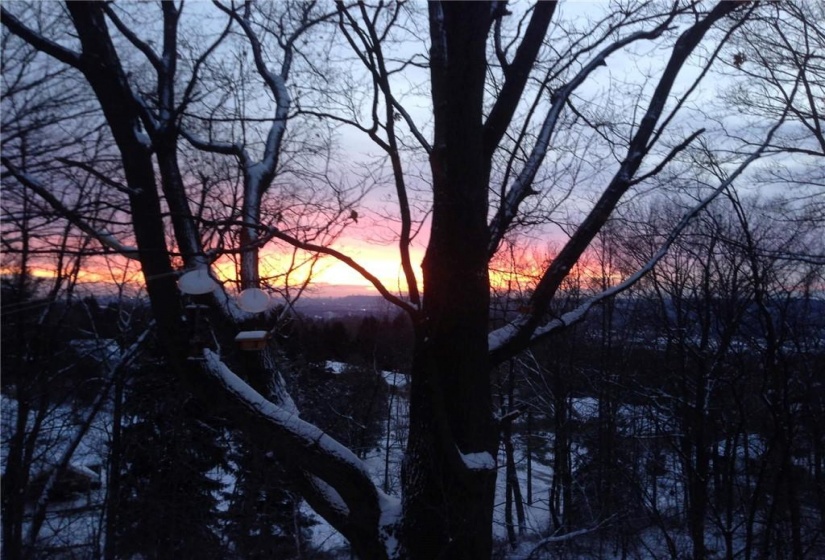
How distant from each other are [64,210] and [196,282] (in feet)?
2.84

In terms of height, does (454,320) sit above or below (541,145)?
below

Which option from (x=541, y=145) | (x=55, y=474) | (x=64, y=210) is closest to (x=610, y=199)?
(x=541, y=145)

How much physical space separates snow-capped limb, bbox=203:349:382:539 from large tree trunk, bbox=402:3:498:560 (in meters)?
0.35

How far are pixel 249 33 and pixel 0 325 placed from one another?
3.40 meters

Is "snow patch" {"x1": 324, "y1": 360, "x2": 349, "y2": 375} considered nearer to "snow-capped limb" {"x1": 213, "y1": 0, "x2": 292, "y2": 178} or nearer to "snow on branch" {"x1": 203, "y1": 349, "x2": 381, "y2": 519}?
"snow-capped limb" {"x1": 213, "y1": 0, "x2": 292, "y2": 178}

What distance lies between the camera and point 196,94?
5.27m

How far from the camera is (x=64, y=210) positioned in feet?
11.6

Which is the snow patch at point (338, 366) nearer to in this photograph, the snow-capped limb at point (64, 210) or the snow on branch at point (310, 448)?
the snow on branch at point (310, 448)

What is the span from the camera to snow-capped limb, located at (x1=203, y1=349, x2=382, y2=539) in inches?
169

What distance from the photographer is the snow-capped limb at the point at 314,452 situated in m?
4.28

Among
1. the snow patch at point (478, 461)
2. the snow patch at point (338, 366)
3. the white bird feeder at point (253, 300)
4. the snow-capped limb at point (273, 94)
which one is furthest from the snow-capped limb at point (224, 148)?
the snow patch at point (338, 366)

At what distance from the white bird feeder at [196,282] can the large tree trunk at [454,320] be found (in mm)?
1406

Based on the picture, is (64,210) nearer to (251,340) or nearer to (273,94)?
(251,340)

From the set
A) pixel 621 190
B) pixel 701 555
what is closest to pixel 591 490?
pixel 701 555
